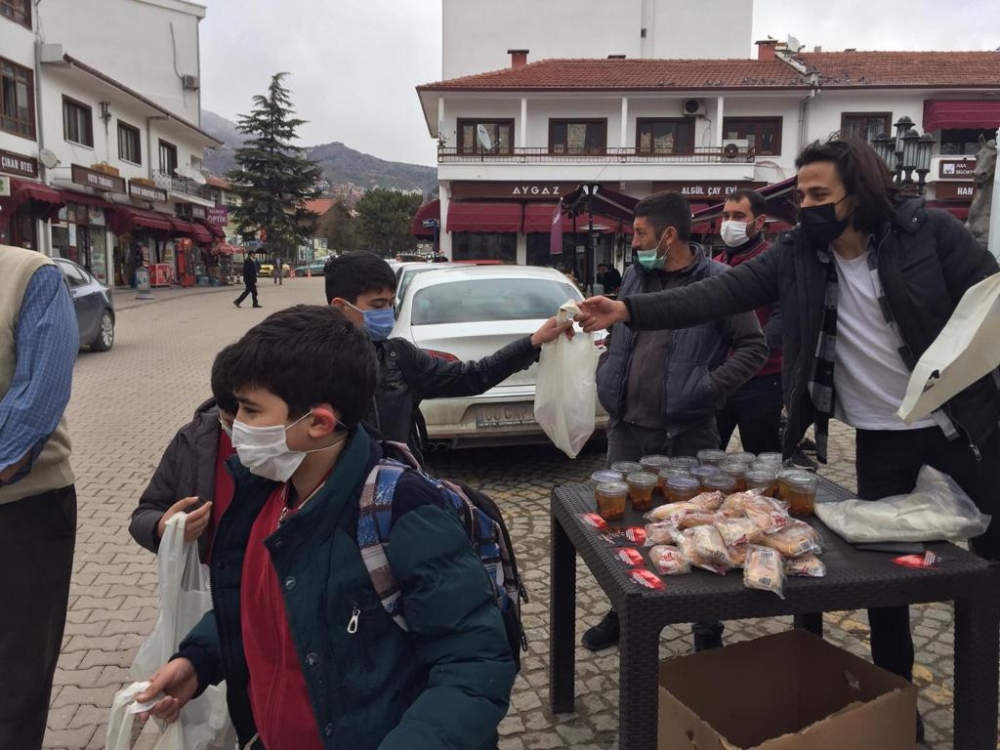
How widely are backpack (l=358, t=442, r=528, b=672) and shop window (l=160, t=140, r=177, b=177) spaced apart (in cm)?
3591

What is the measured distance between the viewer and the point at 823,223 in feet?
7.77

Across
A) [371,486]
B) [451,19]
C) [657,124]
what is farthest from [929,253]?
[451,19]

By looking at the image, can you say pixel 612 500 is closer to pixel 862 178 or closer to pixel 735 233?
pixel 862 178

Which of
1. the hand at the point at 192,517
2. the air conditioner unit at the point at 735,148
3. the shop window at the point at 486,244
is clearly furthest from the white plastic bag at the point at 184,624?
the air conditioner unit at the point at 735,148

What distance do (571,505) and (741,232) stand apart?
2713 mm

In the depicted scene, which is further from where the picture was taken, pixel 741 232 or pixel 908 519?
pixel 741 232

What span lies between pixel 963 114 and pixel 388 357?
31.5 metres

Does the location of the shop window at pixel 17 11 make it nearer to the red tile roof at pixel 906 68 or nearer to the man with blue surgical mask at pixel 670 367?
the man with blue surgical mask at pixel 670 367

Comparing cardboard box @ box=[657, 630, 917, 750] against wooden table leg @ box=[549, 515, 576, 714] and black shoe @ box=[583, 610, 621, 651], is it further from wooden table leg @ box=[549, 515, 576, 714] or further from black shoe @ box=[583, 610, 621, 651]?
black shoe @ box=[583, 610, 621, 651]

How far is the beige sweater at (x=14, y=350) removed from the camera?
209cm

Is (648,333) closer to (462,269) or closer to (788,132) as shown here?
(462,269)

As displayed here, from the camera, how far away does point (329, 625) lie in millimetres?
1482

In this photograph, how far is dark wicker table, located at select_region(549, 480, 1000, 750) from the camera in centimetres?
192

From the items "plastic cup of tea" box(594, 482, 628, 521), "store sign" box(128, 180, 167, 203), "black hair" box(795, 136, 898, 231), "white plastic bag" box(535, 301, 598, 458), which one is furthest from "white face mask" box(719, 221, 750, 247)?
"store sign" box(128, 180, 167, 203)
